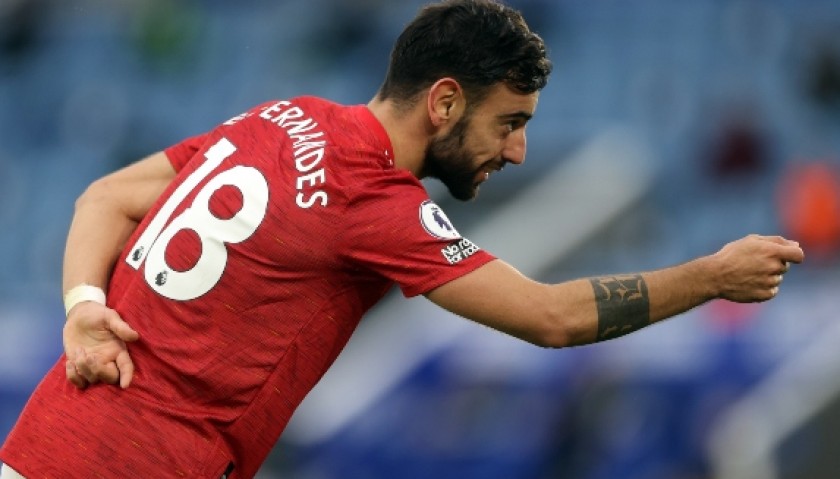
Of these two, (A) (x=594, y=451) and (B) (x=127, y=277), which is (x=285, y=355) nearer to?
(B) (x=127, y=277)

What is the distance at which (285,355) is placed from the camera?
3725 mm

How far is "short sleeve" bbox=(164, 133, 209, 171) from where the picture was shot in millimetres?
4223

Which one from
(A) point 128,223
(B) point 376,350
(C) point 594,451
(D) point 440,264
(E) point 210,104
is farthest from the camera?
(E) point 210,104

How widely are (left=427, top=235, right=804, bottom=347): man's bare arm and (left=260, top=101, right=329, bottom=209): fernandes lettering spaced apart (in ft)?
1.29

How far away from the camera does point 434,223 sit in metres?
3.71

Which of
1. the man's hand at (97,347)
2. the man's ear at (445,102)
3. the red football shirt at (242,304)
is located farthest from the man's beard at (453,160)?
the man's hand at (97,347)

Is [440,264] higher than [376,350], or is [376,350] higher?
[440,264]

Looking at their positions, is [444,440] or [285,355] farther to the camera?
[444,440]

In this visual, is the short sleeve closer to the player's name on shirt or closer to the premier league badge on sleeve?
the player's name on shirt

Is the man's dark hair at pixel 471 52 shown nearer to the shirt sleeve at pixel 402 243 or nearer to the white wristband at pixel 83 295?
the shirt sleeve at pixel 402 243

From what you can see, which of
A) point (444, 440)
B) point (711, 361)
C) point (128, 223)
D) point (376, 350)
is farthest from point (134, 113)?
point (128, 223)

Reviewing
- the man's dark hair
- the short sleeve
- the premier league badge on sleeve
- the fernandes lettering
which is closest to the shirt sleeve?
the premier league badge on sleeve

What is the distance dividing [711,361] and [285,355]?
540cm

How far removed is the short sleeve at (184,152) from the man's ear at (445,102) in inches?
27.2
